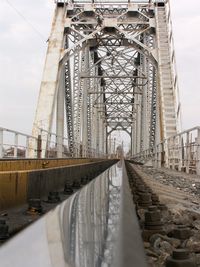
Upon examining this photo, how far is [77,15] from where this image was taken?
27.5 metres

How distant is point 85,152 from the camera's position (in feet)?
106

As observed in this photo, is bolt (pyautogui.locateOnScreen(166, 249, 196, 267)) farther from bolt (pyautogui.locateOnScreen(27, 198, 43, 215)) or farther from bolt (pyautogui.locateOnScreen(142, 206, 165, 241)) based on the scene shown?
bolt (pyautogui.locateOnScreen(27, 198, 43, 215))

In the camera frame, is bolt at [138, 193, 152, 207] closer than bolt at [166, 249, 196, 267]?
No

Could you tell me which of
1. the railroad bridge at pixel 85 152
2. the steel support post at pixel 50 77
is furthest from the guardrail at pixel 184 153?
the steel support post at pixel 50 77

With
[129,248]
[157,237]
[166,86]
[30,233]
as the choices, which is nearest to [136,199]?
[157,237]

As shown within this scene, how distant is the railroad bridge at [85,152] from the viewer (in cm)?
163

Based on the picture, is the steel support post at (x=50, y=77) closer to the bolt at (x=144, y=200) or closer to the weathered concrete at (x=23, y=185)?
the weathered concrete at (x=23, y=185)

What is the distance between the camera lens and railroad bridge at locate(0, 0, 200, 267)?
64.1 inches

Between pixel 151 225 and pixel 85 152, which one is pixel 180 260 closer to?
pixel 151 225

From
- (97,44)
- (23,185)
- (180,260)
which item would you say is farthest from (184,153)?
(97,44)

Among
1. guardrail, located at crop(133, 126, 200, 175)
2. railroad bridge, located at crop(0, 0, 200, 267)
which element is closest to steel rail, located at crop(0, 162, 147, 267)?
railroad bridge, located at crop(0, 0, 200, 267)

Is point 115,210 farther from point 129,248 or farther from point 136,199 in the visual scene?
point 136,199

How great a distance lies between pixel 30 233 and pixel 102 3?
26988 millimetres

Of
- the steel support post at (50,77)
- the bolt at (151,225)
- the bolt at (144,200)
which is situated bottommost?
the bolt at (151,225)
